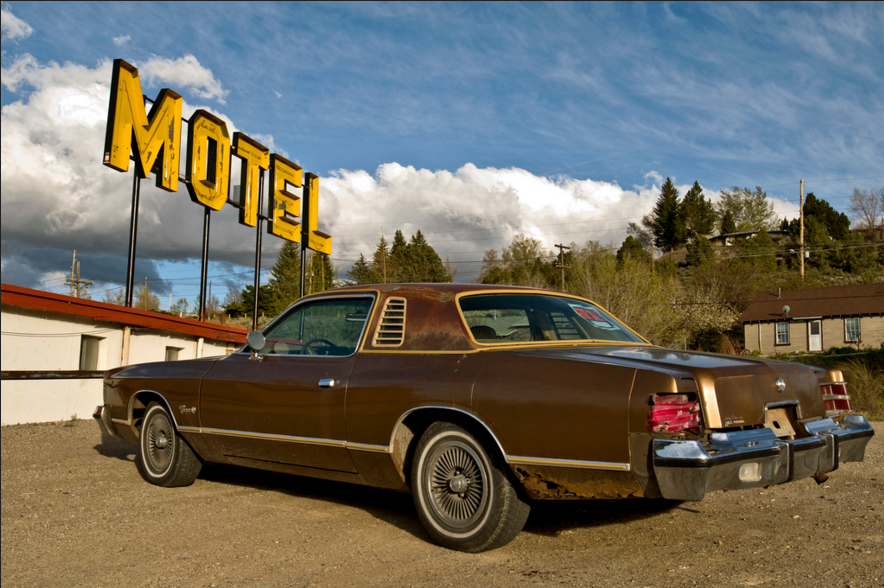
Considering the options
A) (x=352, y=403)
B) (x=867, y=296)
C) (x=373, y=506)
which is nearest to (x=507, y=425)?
(x=352, y=403)

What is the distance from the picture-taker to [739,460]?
3246mm

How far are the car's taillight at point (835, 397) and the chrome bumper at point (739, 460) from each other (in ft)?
0.92

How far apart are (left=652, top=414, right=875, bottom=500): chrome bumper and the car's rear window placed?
128 cm

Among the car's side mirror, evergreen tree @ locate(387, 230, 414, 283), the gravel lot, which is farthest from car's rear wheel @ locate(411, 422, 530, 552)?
evergreen tree @ locate(387, 230, 414, 283)

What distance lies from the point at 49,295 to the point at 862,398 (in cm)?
1567

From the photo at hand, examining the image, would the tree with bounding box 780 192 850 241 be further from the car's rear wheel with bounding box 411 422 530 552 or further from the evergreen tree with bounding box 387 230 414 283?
the car's rear wheel with bounding box 411 422 530 552

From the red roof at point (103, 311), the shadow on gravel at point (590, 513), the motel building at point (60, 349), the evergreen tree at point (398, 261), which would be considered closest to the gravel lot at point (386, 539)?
the shadow on gravel at point (590, 513)

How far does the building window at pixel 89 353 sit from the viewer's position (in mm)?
14883

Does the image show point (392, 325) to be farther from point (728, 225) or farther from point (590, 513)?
point (728, 225)

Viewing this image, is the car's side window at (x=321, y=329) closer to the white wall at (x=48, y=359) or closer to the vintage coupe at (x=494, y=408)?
the vintage coupe at (x=494, y=408)

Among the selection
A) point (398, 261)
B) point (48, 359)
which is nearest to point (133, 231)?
point (48, 359)

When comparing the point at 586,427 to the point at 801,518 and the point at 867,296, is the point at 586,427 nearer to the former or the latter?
the point at 801,518

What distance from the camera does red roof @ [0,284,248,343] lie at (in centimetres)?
1296

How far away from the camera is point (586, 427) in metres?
3.37
